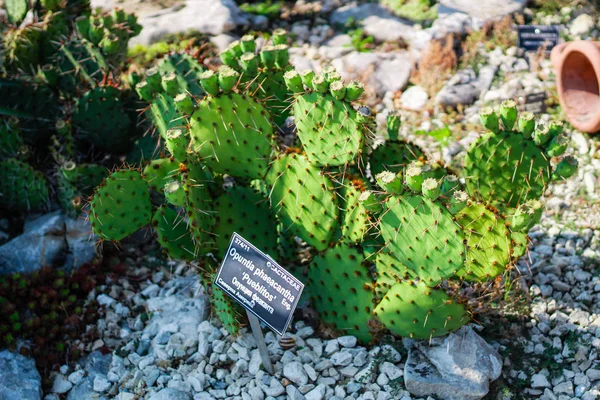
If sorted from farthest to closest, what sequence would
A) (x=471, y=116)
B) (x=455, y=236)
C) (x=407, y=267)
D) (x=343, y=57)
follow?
(x=343, y=57)
(x=471, y=116)
(x=407, y=267)
(x=455, y=236)

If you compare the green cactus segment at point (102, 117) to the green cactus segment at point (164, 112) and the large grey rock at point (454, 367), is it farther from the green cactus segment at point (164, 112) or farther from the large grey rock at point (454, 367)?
the large grey rock at point (454, 367)

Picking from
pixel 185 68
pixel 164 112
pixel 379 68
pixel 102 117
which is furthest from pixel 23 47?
pixel 379 68

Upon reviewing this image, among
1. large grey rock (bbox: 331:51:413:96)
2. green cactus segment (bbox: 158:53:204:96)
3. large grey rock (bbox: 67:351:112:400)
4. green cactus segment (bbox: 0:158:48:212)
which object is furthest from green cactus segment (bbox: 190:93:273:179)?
large grey rock (bbox: 331:51:413:96)

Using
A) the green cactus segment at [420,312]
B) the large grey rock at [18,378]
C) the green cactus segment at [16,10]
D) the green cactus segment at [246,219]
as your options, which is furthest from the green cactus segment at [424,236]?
the green cactus segment at [16,10]

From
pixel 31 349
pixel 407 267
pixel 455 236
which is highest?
pixel 455 236

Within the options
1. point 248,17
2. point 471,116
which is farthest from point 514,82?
point 248,17

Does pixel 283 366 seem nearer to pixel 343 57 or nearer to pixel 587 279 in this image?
pixel 587 279
